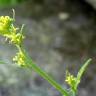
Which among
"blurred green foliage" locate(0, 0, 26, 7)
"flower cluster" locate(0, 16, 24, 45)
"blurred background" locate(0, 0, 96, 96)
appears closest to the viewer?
"flower cluster" locate(0, 16, 24, 45)

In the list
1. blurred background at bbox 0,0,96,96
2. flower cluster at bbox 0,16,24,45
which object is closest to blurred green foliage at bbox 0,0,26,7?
blurred background at bbox 0,0,96,96

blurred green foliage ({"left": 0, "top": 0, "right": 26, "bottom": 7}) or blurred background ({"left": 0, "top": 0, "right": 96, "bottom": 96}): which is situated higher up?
blurred green foliage ({"left": 0, "top": 0, "right": 26, "bottom": 7})

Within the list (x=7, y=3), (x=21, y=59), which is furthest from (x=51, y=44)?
(x=21, y=59)

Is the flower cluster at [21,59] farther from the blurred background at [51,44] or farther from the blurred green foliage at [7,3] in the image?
the blurred green foliage at [7,3]

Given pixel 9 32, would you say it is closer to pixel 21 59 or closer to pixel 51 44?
pixel 21 59

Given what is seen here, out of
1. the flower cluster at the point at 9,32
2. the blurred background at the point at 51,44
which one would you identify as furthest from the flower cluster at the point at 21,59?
the blurred background at the point at 51,44

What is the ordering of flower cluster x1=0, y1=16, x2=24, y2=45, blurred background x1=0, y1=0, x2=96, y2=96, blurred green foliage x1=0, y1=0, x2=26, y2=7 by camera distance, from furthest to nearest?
blurred green foliage x1=0, y1=0, x2=26, y2=7, blurred background x1=0, y1=0, x2=96, y2=96, flower cluster x1=0, y1=16, x2=24, y2=45

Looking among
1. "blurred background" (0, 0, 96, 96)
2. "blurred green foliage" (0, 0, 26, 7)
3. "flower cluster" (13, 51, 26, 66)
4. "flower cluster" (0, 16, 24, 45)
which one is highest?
"blurred green foliage" (0, 0, 26, 7)

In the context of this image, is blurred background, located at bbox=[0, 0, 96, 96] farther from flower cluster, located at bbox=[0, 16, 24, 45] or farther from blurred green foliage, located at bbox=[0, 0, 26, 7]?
flower cluster, located at bbox=[0, 16, 24, 45]

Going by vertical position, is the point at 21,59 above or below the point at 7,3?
below
